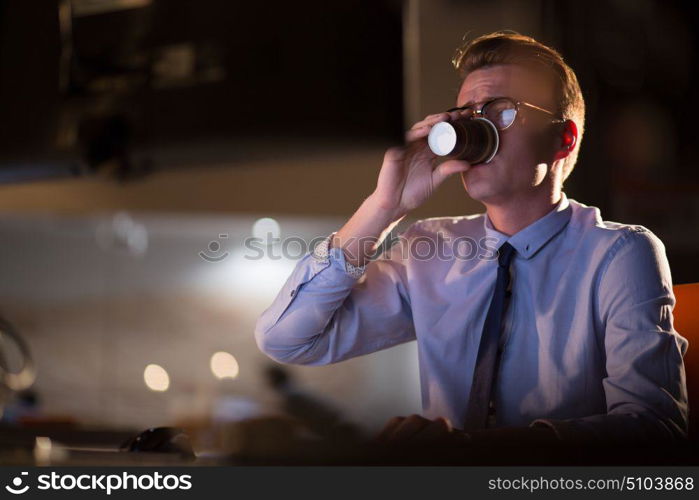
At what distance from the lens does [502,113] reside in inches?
48.8

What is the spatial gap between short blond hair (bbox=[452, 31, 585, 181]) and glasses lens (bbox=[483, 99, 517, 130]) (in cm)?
10

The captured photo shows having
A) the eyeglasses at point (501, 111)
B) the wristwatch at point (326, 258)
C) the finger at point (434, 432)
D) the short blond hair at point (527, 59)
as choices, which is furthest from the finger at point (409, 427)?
the short blond hair at point (527, 59)

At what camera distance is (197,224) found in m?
2.47

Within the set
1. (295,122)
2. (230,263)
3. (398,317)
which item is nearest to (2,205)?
(230,263)

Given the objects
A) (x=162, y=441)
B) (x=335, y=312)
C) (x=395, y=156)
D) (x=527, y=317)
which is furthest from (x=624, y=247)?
(x=162, y=441)

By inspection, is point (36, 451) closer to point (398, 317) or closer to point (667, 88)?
point (398, 317)

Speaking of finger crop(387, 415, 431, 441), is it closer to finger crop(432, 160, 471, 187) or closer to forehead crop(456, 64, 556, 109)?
finger crop(432, 160, 471, 187)

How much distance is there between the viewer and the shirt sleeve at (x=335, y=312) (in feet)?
4.13

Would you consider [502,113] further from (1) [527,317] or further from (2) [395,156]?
(1) [527,317]

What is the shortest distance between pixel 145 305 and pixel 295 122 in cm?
203

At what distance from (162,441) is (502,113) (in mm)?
731

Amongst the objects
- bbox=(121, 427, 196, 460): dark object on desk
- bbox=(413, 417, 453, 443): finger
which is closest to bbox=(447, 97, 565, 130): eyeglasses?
bbox=(413, 417, 453, 443): finger

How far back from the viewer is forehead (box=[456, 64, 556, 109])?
4.16 feet

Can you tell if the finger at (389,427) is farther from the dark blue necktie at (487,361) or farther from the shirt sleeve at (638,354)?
the dark blue necktie at (487,361)
